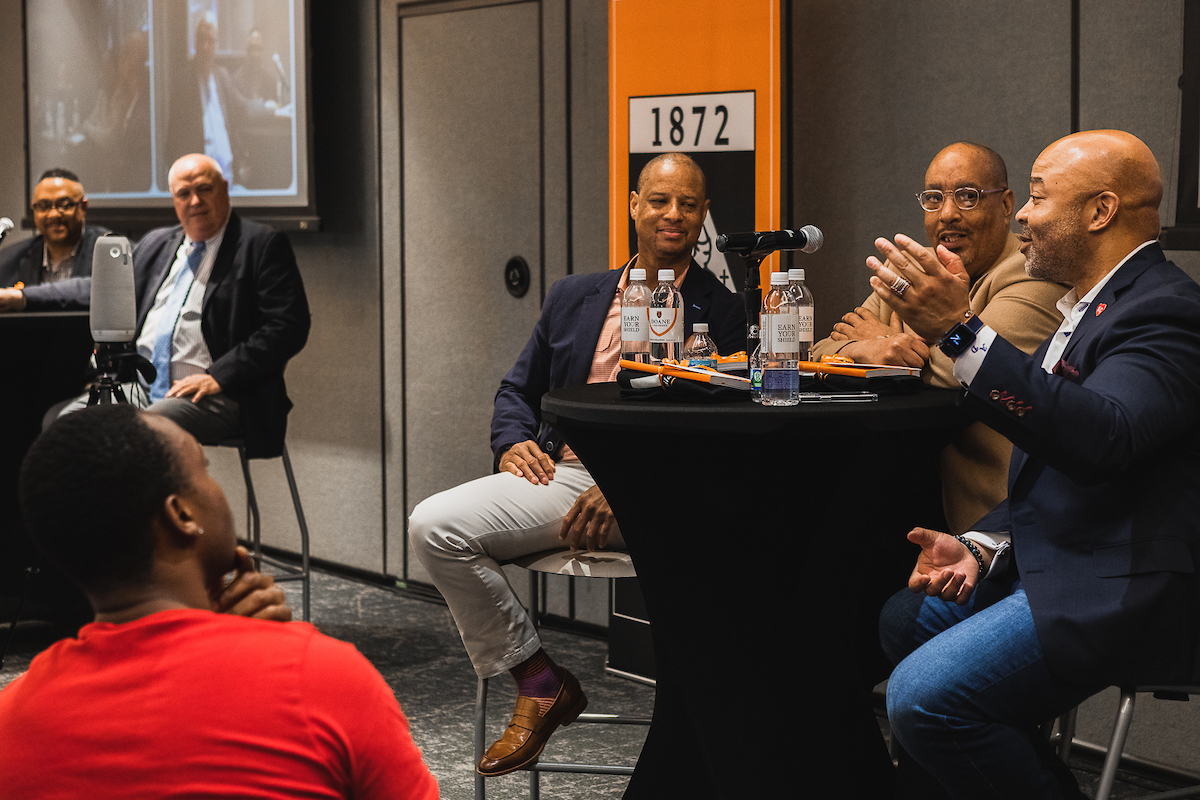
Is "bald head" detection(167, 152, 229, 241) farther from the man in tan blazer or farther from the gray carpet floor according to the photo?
the man in tan blazer

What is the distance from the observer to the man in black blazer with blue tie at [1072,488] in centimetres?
167

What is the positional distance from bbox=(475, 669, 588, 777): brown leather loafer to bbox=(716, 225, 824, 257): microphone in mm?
1065

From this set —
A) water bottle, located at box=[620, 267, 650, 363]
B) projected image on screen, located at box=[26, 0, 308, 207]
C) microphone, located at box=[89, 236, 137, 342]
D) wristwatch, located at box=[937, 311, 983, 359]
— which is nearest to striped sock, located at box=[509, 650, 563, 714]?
water bottle, located at box=[620, 267, 650, 363]

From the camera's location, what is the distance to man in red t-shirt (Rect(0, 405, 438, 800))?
34.4 inches

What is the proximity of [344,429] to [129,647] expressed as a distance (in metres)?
3.93

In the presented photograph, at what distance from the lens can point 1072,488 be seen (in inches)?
70.2

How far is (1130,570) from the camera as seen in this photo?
1.69m

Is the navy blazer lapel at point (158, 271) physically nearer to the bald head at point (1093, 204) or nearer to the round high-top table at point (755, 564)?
the round high-top table at point (755, 564)

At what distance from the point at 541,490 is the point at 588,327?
1.69 feet

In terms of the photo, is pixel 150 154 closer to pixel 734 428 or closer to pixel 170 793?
pixel 734 428

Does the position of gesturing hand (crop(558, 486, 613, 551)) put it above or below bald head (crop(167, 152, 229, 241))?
below

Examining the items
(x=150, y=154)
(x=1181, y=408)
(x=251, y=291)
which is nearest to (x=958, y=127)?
(x=1181, y=408)

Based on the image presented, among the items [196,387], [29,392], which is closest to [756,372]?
[196,387]

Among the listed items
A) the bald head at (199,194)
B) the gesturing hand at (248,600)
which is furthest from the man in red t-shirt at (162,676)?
the bald head at (199,194)
